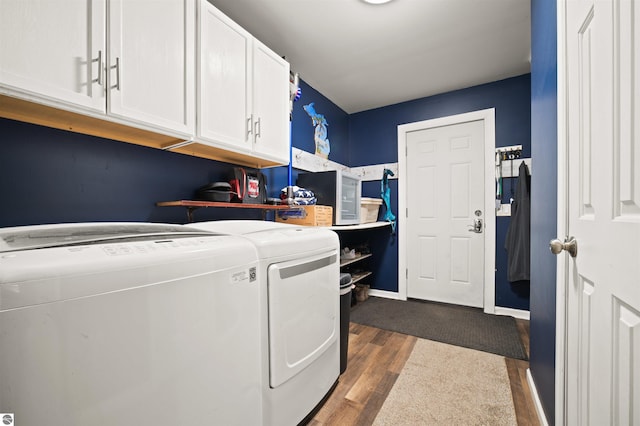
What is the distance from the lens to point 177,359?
74 cm

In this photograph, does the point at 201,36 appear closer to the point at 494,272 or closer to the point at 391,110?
the point at 391,110

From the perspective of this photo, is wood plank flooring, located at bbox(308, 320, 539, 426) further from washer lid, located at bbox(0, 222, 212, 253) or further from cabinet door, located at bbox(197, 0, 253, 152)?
cabinet door, located at bbox(197, 0, 253, 152)

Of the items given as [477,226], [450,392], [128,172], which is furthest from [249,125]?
[477,226]

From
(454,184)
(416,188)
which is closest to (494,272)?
(454,184)

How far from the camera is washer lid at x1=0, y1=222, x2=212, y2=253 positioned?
69 cm

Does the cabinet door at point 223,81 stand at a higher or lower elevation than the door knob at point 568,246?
higher

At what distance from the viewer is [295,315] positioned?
1.20m

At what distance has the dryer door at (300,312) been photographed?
3.61 ft

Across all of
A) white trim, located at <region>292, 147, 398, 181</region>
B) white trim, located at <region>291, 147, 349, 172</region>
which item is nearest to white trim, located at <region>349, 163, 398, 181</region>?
white trim, located at <region>292, 147, 398, 181</region>

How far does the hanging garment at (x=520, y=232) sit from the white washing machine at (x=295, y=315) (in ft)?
7.09

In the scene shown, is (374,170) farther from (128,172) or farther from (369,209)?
(128,172)

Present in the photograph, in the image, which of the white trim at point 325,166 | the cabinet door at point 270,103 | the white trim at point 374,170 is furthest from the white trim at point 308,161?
the cabinet door at point 270,103

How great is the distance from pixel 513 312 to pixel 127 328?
3.35 metres

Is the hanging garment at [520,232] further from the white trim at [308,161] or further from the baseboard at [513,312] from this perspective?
the white trim at [308,161]
